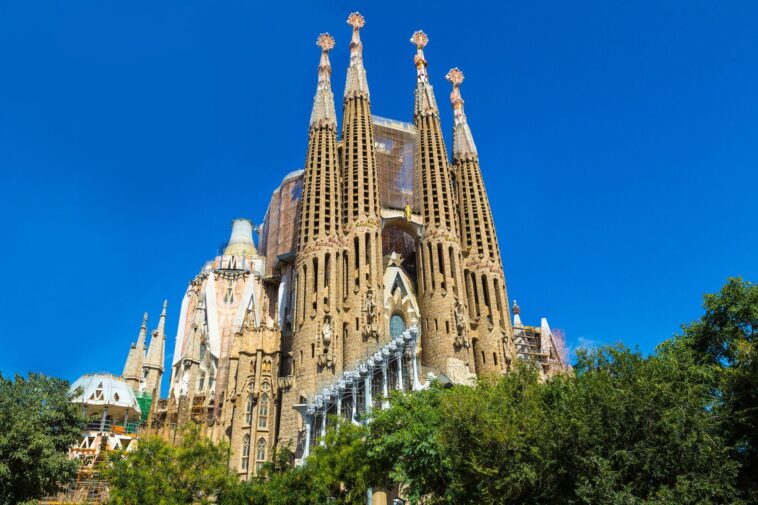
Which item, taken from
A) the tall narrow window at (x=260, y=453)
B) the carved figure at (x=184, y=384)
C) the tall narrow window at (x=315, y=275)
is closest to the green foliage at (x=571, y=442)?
the tall narrow window at (x=260, y=453)

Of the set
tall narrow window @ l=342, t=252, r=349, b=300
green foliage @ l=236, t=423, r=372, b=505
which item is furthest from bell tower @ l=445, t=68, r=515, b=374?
green foliage @ l=236, t=423, r=372, b=505

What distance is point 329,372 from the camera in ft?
119

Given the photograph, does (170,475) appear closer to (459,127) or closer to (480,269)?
(480,269)

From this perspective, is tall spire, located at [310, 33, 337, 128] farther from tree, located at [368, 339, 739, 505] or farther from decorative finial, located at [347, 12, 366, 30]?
tree, located at [368, 339, 739, 505]

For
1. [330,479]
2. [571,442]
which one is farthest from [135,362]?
[571,442]

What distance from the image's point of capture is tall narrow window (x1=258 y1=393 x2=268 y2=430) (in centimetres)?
3716

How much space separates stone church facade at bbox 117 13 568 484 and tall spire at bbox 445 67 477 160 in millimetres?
148

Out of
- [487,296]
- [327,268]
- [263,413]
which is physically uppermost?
[327,268]

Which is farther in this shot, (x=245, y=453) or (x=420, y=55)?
(x=420, y=55)

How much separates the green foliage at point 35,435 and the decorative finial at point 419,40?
138 feet

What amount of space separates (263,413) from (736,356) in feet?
85.7

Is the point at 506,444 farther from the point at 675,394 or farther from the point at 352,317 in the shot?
the point at 352,317

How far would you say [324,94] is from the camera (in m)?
49.2

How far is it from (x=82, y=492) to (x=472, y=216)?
101ft
